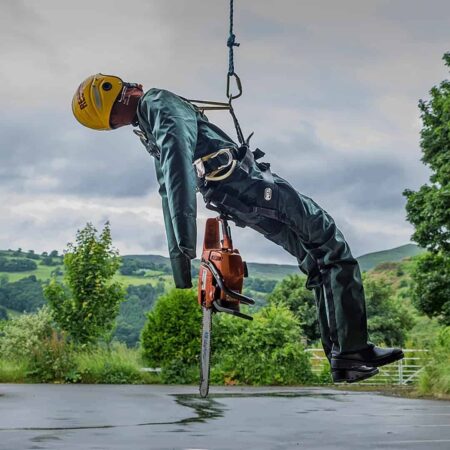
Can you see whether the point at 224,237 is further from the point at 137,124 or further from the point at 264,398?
the point at 264,398

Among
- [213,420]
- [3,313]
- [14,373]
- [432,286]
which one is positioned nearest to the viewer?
[213,420]

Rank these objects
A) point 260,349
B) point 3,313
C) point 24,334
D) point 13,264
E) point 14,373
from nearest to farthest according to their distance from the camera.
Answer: point 13,264
point 260,349
point 14,373
point 24,334
point 3,313

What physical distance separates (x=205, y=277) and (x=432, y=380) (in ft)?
73.8

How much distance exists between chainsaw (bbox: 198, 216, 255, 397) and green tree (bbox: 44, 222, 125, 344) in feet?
70.1

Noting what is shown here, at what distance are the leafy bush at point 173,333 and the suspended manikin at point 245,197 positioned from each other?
65.4ft

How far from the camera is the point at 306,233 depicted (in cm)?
252

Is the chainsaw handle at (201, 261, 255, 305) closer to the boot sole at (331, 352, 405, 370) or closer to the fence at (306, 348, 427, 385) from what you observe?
the boot sole at (331, 352, 405, 370)

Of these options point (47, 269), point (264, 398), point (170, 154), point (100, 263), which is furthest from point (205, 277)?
point (47, 269)

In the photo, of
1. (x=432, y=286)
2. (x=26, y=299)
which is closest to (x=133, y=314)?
(x=26, y=299)

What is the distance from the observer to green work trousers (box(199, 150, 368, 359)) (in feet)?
8.20

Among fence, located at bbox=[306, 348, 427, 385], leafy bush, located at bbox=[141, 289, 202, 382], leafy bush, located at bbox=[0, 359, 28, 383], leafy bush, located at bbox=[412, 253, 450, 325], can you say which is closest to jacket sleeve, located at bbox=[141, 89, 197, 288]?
leafy bush, located at bbox=[141, 289, 202, 382]

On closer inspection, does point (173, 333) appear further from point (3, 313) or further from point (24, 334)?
point (3, 313)

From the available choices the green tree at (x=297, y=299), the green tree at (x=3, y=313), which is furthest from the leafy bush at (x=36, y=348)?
the green tree at (x=297, y=299)

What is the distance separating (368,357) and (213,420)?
13770 millimetres
